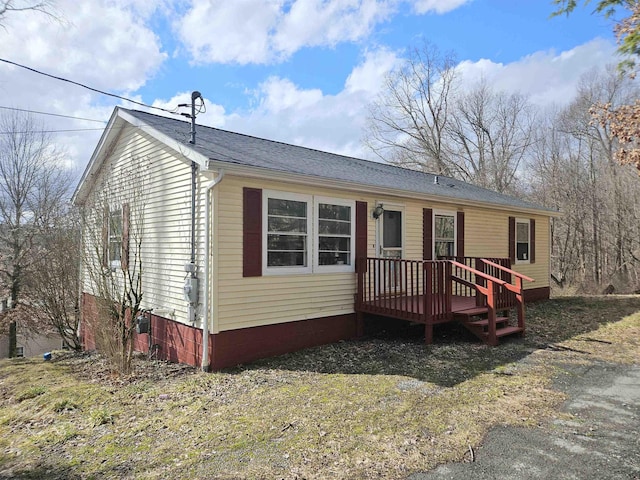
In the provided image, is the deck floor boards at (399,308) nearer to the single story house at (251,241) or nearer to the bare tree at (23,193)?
the single story house at (251,241)

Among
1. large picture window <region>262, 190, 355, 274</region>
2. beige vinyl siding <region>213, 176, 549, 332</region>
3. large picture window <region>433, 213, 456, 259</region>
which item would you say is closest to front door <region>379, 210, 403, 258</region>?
beige vinyl siding <region>213, 176, 549, 332</region>

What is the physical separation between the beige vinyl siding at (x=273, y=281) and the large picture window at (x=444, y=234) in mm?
515

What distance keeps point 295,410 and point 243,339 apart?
206 centimetres

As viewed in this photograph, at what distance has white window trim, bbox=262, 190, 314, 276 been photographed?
6.19 metres

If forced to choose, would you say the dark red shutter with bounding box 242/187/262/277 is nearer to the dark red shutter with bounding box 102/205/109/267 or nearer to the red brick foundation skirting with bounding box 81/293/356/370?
the red brick foundation skirting with bounding box 81/293/356/370

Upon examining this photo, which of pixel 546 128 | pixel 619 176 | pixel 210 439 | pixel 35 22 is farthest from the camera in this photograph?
pixel 546 128

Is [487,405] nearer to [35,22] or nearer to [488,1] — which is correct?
[35,22]

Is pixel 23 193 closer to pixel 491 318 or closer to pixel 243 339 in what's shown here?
pixel 243 339

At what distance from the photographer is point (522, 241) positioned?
11.8 metres

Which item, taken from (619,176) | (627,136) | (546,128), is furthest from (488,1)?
(546,128)

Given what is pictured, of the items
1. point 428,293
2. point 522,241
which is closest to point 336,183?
point 428,293

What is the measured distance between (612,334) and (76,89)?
35.1 feet

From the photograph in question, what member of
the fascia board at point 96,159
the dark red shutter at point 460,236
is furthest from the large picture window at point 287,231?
the dark red shutter at point 460,236

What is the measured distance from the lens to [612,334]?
7.54 meters
